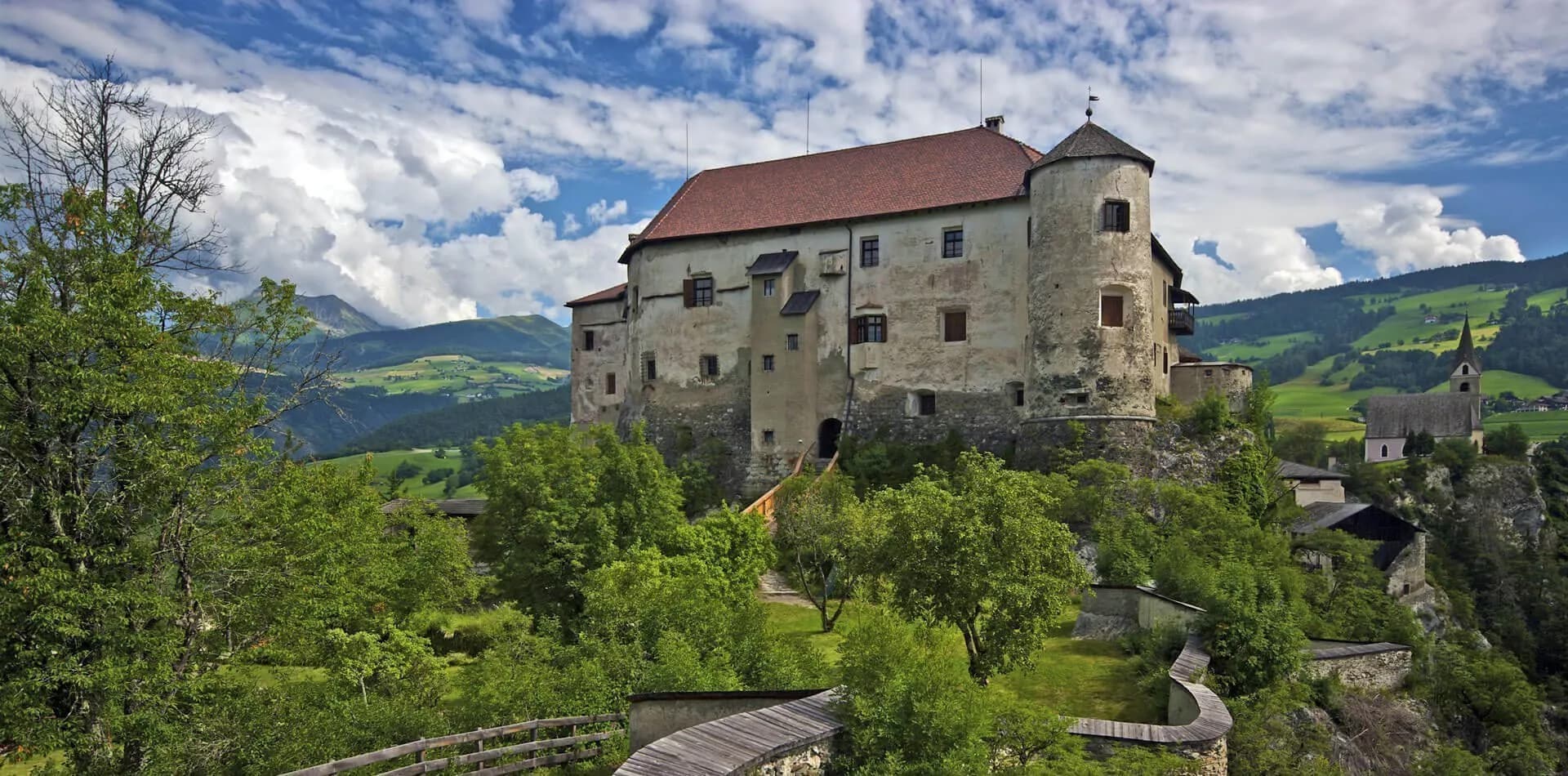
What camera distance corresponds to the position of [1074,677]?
A: 26.2 meters

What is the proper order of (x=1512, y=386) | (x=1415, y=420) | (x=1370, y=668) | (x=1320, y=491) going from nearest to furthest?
(x=1370, y=668) → (x=1320, y=491) → (x=1415, y=420) → (x=1512, y=386)

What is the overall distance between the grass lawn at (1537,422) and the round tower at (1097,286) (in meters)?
109

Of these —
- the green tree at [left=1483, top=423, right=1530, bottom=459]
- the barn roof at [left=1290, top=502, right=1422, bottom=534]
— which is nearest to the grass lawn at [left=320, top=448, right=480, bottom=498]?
the barn roof at [left=1290, top=502, right=1422, bottom=534]

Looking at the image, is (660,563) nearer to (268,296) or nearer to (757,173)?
(268,296)

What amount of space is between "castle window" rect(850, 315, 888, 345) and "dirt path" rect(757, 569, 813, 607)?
12.8 metres

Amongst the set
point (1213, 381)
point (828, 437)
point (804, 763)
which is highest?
point (1213, 381)

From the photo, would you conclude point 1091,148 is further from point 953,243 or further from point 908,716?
point 908,716

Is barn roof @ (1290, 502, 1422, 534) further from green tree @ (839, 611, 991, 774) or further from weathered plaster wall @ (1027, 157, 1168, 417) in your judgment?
green tree @ (839, 611, 991, 774)

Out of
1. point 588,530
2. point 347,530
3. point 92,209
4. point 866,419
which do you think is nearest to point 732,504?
point 866,419

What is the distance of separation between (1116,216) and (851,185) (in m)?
13.0

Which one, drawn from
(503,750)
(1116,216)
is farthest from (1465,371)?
(503,750)

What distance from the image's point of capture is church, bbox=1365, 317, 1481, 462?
4053 inches

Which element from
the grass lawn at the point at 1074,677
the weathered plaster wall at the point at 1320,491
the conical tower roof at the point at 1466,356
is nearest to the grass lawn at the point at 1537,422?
the conical tower roof at the point at 1466,356

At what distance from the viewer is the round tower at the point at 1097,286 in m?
41.5
